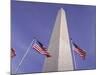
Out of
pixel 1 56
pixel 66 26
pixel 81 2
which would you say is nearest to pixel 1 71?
pixel 1 56

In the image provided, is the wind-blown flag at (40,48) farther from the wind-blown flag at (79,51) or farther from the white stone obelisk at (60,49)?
the wind-blown flag at (79,51)

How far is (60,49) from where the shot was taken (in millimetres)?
1979

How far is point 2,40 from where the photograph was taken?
1794mm

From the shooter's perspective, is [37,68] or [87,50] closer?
[37,68]

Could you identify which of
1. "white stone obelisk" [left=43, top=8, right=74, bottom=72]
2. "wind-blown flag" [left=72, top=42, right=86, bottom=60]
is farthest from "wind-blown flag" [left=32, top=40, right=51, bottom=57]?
"wind-blown flag" [left=72, top=42, right=86, bottom=60]

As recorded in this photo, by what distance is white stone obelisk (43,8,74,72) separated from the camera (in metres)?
1.94

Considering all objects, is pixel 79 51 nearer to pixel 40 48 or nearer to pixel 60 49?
pixel 60 49

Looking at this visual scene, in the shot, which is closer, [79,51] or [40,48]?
[40,48]

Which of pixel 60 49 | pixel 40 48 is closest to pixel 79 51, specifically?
pixel 60 49

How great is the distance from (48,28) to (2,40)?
50 centimetres

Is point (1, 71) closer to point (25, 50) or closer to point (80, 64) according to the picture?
point (25, 50)

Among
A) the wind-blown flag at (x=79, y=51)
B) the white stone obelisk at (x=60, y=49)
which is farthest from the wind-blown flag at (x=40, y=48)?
the wind-blown flag at (x=79, y=51)

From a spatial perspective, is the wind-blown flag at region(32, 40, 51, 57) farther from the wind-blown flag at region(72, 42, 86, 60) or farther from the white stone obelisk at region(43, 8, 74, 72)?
the wind-blown flag at region(72, 42, 86, 60)

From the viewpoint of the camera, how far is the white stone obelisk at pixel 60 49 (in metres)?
1.94
